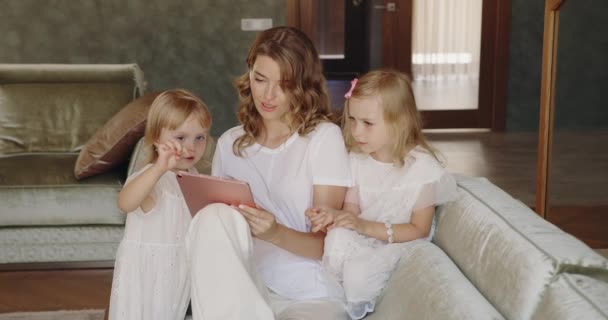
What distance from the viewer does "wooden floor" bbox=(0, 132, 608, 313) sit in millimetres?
3123

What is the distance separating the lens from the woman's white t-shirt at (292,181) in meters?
1.95

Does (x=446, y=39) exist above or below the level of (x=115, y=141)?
above

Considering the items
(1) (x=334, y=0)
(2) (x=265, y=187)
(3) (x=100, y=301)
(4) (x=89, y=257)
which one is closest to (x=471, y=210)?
(2) (x=265, y=187)

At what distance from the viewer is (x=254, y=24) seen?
20.7ft

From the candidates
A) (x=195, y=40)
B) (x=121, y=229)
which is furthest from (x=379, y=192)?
(x=195, y=40)

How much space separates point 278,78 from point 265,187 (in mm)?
297

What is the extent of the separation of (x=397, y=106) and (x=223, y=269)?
607 mm

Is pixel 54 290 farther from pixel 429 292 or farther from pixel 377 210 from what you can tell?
pixel 429 292

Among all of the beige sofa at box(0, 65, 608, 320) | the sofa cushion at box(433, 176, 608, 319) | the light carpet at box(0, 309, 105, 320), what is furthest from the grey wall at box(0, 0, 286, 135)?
the sofa cushion at box(433, 176, 608, 319)

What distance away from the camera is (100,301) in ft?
10.0

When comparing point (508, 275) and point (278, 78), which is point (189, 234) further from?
point (508, 275)

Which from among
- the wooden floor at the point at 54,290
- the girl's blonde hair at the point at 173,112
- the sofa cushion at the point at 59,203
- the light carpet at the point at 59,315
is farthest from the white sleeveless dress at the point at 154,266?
the sofa cushion at the point at 59,203

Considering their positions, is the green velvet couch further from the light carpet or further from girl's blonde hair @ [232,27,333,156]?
girl's blonde hair @ [232,27,333,156]

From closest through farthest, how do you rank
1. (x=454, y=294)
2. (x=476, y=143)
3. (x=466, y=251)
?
(x=454, y=294), (x=466, y=251), (x=476, y=143)
